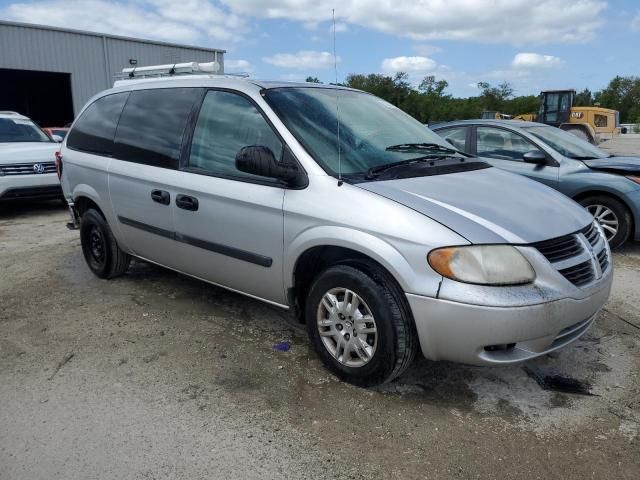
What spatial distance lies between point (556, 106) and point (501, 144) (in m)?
17.8

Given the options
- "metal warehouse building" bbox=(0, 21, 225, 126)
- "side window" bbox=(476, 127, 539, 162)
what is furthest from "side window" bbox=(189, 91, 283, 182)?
"metal warehouse building" bbox=(0, 21, 225, 126)

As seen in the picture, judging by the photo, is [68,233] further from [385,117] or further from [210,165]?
[385,117]

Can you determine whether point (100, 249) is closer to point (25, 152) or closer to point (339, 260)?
point (339, 260)

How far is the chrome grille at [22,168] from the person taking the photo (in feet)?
27.0

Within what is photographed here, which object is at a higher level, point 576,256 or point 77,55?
point 77,55

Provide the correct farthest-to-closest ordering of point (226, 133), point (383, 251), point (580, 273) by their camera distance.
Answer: point (226, 133), point (580, 273), point (383, 251)

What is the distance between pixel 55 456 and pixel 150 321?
162cm

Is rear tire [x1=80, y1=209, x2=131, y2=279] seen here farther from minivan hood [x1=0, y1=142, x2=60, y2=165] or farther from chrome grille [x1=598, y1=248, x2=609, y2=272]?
minivan hood [x1=0, y1=142, x2=60, y2=165]

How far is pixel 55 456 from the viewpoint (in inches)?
97.0

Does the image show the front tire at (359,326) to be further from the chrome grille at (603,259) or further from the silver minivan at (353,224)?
the chrome grille at (603,259)

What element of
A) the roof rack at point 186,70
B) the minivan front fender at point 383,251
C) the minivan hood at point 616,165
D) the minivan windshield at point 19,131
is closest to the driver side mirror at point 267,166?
the minivan front fender at point 383,251

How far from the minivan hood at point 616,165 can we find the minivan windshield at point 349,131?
301cm

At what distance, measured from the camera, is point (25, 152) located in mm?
8430

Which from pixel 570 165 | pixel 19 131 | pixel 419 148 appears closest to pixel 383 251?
pixel 419 148
